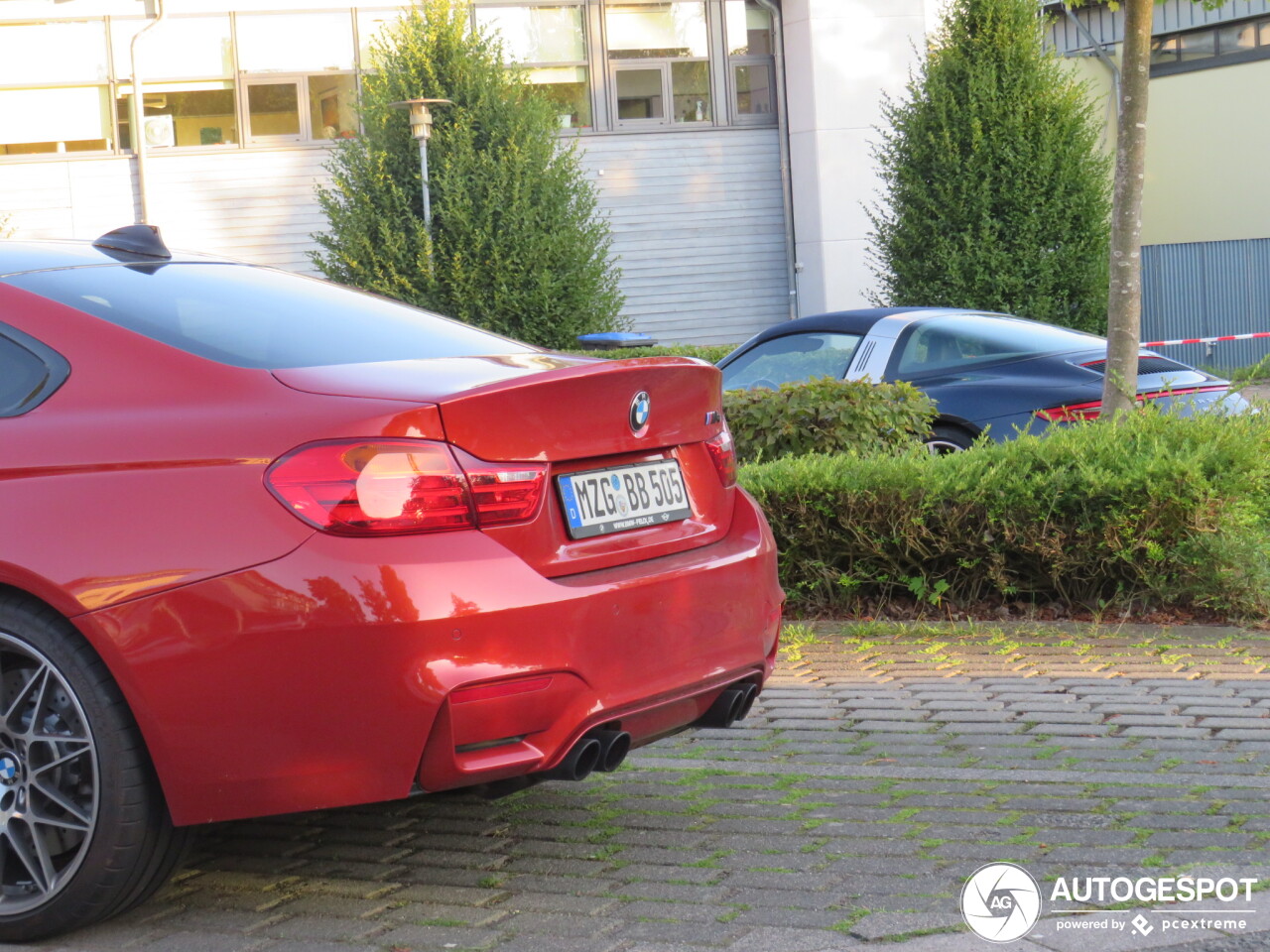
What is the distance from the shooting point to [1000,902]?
3.20m

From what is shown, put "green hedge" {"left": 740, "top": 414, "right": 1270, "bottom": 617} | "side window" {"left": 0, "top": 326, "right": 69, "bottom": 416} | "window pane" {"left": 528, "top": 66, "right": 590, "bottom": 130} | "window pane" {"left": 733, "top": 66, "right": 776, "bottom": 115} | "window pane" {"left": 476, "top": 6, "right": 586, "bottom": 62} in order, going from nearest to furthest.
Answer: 1. "side window" {"left": 0, "top": 326, "right": 69, "bottom": 416}
2. "green hedge" {"left": 740, "top": 414, "right": 1270, "bottom": 617}
3. "window pane" {"left": 476, "top": 6, "right": 586, "bottom": 62}
4. "window pane" {"left": 528, "top": 66, "right": 590, "bottom": 130}
5. "window pane" {"left": 733, "top": 66, "right": 776, "bottom": 115}

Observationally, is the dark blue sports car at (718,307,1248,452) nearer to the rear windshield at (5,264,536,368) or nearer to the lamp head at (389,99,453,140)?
the rear windshield at (5,264,536,368)

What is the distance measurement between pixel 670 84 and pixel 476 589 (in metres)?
22.4

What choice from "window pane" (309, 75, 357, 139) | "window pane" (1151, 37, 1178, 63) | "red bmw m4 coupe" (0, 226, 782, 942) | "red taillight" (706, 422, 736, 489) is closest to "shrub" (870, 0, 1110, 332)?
"window pane" (309, 75, 357, 139)

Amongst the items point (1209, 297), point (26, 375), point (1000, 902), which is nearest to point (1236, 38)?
point (1209, 297)

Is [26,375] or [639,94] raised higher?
[639,94]

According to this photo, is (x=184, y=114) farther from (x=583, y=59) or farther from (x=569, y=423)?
(x=569, y=423)

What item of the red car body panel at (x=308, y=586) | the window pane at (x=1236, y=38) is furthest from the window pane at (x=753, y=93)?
the red car body panel at (x=308, y=586)

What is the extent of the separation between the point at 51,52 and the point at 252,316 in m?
20.9

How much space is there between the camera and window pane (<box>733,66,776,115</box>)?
80.5 feet

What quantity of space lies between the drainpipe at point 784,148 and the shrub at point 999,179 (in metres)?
4.72

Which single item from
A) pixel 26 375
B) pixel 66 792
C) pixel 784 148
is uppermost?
pixel 784 148

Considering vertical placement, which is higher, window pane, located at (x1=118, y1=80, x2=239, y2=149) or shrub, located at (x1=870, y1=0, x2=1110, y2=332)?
window pane, located at (x1=118, y1=80, x2=239, y2=149)

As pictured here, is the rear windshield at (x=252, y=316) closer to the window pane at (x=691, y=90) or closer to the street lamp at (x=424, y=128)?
the street lamp at (x=424, y=128)
